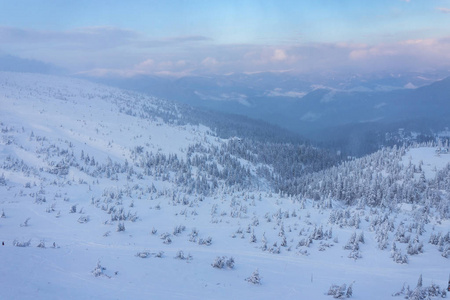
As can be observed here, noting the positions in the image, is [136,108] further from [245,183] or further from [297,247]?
[297,247]

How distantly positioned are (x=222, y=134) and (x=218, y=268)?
115m

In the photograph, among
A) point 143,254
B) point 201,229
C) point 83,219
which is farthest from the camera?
point 201,229

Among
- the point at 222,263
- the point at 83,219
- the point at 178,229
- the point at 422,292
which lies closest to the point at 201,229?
the point at 178,229

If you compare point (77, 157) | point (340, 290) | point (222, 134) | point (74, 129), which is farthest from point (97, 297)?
point (222, 134)

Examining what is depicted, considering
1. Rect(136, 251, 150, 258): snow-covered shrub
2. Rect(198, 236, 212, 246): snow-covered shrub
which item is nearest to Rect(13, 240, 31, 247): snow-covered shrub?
Rect(136, 251, 150, 258): snow-covered shrub

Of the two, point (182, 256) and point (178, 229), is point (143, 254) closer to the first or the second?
point (182, 256)

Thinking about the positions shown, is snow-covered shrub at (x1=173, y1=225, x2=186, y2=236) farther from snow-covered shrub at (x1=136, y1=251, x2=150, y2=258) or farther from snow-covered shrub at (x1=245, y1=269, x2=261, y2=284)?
snow-covered shrub at (x1=245, y1=269, x2=261, y2=284)

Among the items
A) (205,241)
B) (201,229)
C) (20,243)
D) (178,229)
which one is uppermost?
(20,243)

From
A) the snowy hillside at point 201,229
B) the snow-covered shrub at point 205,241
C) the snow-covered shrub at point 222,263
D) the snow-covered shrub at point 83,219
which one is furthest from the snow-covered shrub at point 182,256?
the snow-covered shrub at point 83,219

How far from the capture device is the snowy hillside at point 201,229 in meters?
20.8

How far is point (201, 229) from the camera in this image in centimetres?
3422

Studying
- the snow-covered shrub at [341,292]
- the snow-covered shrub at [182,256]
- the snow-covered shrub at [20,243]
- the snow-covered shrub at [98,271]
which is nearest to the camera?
the snow-covered shrub at [341,292]

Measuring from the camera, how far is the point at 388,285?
22.4m

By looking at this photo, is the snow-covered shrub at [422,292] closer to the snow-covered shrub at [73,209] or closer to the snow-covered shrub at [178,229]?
the snow-covered shrub at [178,229]
